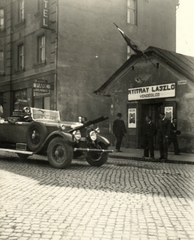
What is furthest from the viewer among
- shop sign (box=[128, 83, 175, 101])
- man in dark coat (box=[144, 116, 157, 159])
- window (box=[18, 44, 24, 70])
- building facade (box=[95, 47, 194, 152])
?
window (box=[18, 44, 24, 70])

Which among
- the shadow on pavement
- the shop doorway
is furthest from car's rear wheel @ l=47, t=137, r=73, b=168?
the shop doorway

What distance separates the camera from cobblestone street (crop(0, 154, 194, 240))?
3893 millimetres

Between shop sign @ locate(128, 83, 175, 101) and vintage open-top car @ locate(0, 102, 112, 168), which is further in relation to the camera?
shop sign @ locate(128, 83, 175, 101)

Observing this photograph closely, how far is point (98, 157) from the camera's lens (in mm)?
10156

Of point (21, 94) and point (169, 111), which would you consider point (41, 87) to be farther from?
A: point (169, 111)

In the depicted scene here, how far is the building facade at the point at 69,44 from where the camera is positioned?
19.6 metres

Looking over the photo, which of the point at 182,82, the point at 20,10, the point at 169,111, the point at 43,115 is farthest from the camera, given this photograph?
the point at 20,10

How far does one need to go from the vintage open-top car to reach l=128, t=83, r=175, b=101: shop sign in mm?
6380

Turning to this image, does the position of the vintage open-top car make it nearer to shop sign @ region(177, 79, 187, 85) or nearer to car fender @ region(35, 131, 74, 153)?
car fender @ region(35, 131, 74, 153)

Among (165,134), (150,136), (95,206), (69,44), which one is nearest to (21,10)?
(69,44)

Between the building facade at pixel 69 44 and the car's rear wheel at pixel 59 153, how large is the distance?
30.1ft

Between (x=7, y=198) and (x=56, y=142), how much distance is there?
156 inches

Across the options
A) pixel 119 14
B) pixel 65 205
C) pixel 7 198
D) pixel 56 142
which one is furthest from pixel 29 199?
pixel 119 14

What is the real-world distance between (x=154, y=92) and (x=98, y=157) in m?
7.00
